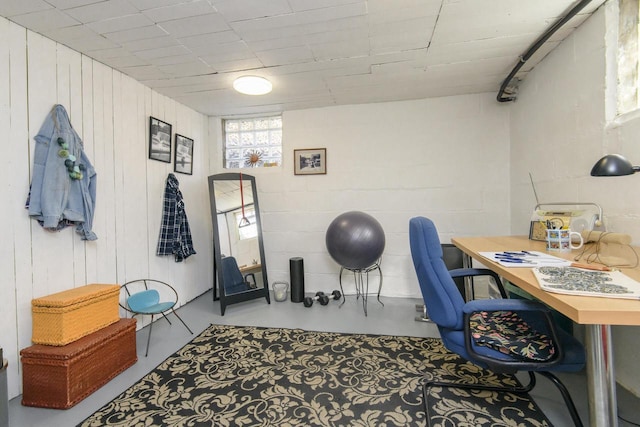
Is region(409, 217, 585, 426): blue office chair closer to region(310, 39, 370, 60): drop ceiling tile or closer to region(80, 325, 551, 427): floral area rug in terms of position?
region(80, 325, 551, 427): floral area rug

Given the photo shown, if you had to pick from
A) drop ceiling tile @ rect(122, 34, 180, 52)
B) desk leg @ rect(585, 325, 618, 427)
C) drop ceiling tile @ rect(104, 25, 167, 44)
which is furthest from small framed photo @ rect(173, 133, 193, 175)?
desk leg @ rect(585, 325, 618, 427)

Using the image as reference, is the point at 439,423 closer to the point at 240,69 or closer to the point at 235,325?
the point at 235,325

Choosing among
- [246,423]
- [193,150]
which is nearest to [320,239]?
[193,150]

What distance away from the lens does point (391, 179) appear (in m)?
3.51

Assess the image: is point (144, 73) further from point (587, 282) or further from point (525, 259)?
point (587, 282)

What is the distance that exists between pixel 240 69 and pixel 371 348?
2.73 metres

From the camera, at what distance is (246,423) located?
5.02ft

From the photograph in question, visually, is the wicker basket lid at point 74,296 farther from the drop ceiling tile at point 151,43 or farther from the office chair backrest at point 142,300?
the drop ceiling tile at point 151,43

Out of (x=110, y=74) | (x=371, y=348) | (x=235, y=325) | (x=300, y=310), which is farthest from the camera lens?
(x=300, y=310)

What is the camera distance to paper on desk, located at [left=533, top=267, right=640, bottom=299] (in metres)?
0.96

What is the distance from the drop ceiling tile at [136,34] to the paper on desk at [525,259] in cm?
266

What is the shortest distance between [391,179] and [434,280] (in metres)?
2.31

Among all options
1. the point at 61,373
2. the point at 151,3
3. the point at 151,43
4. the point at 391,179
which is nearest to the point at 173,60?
the point at 151,43

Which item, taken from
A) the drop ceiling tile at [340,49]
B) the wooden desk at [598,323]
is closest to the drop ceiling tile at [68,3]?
the drop ceiling tile at [340,49]
